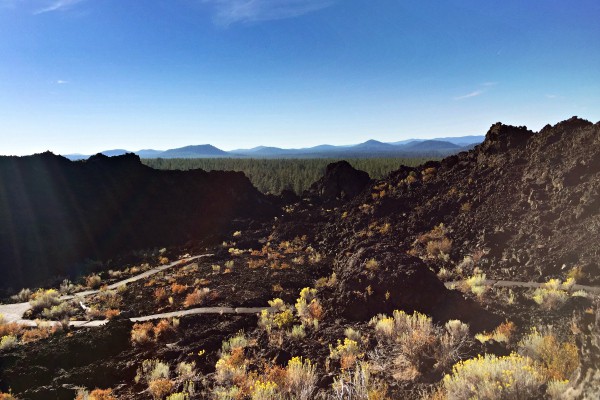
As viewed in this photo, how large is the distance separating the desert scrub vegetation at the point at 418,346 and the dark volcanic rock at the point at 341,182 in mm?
37648

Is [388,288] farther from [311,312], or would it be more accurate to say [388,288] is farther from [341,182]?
[341,182]

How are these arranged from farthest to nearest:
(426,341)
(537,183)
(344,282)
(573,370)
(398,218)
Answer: (398,218)
(537,183)
(344,282)
(426,341)
(573,370)

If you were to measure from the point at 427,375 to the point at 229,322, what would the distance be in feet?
26.8

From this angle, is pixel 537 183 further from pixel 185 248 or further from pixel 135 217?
pixel 135 217

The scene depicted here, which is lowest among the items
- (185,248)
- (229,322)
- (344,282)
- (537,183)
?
(185,248)

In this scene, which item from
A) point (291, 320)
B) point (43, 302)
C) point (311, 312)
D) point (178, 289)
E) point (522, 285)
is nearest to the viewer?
point (291, 320)

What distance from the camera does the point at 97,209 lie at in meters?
40.8

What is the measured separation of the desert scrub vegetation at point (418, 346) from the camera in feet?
24.0

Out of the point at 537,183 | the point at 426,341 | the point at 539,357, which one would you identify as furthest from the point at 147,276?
the point at 537,183

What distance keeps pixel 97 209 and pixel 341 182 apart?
31.4 meters

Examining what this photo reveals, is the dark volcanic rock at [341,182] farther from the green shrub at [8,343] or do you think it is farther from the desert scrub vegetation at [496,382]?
the desert scrub vegetation at [496,382]

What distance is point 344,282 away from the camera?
1280 centimetres

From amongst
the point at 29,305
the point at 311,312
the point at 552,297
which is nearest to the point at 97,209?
the point at 29,305

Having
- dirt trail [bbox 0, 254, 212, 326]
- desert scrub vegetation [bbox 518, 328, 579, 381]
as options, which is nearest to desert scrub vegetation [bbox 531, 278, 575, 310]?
desert scrub vegetation [bbox 518, 328, 579, 381]
